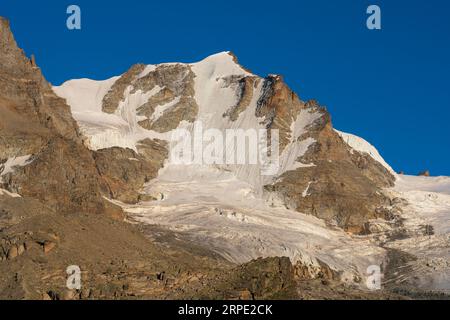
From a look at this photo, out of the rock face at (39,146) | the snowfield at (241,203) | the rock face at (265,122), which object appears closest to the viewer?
the snowfield at (241,203)

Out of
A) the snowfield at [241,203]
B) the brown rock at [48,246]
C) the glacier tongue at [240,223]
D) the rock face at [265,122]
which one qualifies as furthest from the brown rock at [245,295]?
the rock face at [265,122]

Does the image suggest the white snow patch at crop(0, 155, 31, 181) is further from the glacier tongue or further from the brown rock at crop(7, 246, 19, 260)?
the brown rock at crop(7, 246, 19, 260)

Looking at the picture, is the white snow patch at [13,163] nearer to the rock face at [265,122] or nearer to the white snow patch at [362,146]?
the rock face at [265,122]

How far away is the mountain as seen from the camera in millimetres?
47406

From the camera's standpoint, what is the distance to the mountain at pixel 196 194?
47.4m

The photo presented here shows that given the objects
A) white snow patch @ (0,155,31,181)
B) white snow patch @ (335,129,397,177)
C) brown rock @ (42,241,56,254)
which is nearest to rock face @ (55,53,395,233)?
white snow patch @ (335,129,397,177)

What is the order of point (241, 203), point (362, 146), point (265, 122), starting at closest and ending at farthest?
point (241, 203)
point (265, 122)
point (362, 146)

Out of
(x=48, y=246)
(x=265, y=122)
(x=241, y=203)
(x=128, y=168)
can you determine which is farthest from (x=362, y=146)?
(x=48, y=246)

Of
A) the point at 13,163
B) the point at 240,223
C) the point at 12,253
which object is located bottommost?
the point at 12,253

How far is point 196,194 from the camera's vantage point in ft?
407

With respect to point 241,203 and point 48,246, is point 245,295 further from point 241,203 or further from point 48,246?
point 241,203

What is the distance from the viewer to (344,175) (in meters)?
135
